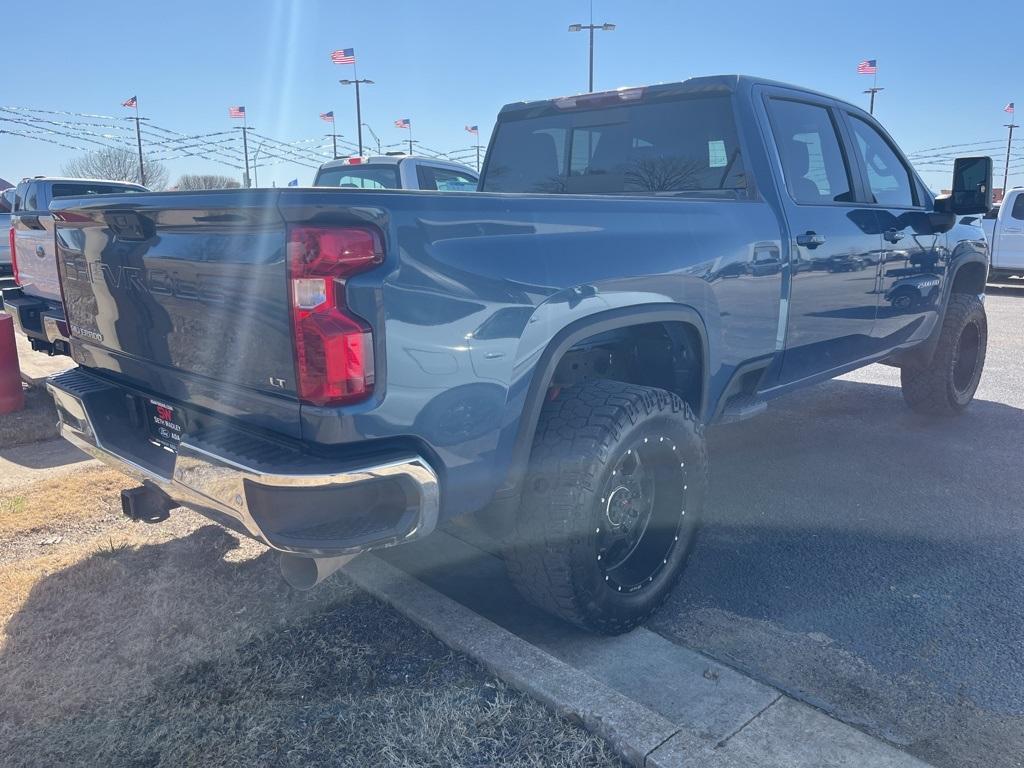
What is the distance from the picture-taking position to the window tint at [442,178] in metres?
9.12

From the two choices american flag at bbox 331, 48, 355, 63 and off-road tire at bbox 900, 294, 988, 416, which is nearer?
off-road tire at bbox 900, 294, 988, 416

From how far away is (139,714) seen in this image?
248 centimetres

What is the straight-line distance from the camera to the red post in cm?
564

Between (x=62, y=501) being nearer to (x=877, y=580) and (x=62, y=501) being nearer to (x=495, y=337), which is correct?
(x=495, y=337)

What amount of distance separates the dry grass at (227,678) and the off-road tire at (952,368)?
4.23 meters

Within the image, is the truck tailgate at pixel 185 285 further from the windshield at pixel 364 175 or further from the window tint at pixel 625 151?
the windshield at pixel 364 175

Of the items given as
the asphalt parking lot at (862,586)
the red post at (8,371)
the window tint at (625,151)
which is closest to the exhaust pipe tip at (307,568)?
the asphalt parking lot at (862,586)

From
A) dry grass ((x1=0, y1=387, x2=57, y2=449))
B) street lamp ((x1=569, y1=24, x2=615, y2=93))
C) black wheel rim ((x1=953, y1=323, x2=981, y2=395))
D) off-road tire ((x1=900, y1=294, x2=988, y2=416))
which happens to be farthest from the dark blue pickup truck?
street lamp ((x1=569, y1=24, x2=615, y2=93))

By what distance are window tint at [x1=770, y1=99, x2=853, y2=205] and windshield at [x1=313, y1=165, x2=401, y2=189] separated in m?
5.35

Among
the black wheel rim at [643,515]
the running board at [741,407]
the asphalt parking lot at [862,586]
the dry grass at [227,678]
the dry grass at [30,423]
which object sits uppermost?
the running board at [741,407]

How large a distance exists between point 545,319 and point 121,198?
4.84 feet

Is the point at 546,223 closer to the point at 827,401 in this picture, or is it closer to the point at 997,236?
the point at 827,401

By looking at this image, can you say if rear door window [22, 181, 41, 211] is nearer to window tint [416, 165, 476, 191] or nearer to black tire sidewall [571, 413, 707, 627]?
window tint [416, 165, 476, 191]

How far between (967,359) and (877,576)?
320cm
